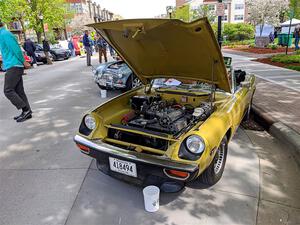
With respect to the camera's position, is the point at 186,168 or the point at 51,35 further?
the point at 51,35

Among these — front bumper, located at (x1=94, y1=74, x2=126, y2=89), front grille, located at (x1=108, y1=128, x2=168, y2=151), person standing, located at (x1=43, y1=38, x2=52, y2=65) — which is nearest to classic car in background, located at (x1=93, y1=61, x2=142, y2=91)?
front bumper, located at (x1=94, y1=74, x2=126, y2=89)

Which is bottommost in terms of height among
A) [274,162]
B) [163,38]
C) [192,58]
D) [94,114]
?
[274,162]

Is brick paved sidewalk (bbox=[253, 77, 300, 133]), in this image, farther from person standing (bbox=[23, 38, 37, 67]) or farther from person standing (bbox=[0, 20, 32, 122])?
person standing (bbox=[23, 38, 37, 67])

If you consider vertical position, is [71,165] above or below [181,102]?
below

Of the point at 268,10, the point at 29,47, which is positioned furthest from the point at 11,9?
the point at 268,10

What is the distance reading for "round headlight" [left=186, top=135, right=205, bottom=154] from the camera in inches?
101

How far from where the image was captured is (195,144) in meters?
2.61

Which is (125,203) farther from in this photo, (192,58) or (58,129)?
(58,129)

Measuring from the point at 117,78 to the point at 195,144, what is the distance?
208 inches

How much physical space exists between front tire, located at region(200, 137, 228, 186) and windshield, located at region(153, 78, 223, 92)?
107cm

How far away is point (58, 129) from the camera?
16.9 feet

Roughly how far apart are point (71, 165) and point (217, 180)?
6.66ft

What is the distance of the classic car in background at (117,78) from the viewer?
24.7 feet

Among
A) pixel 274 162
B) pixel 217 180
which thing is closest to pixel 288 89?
pixel 274 162
